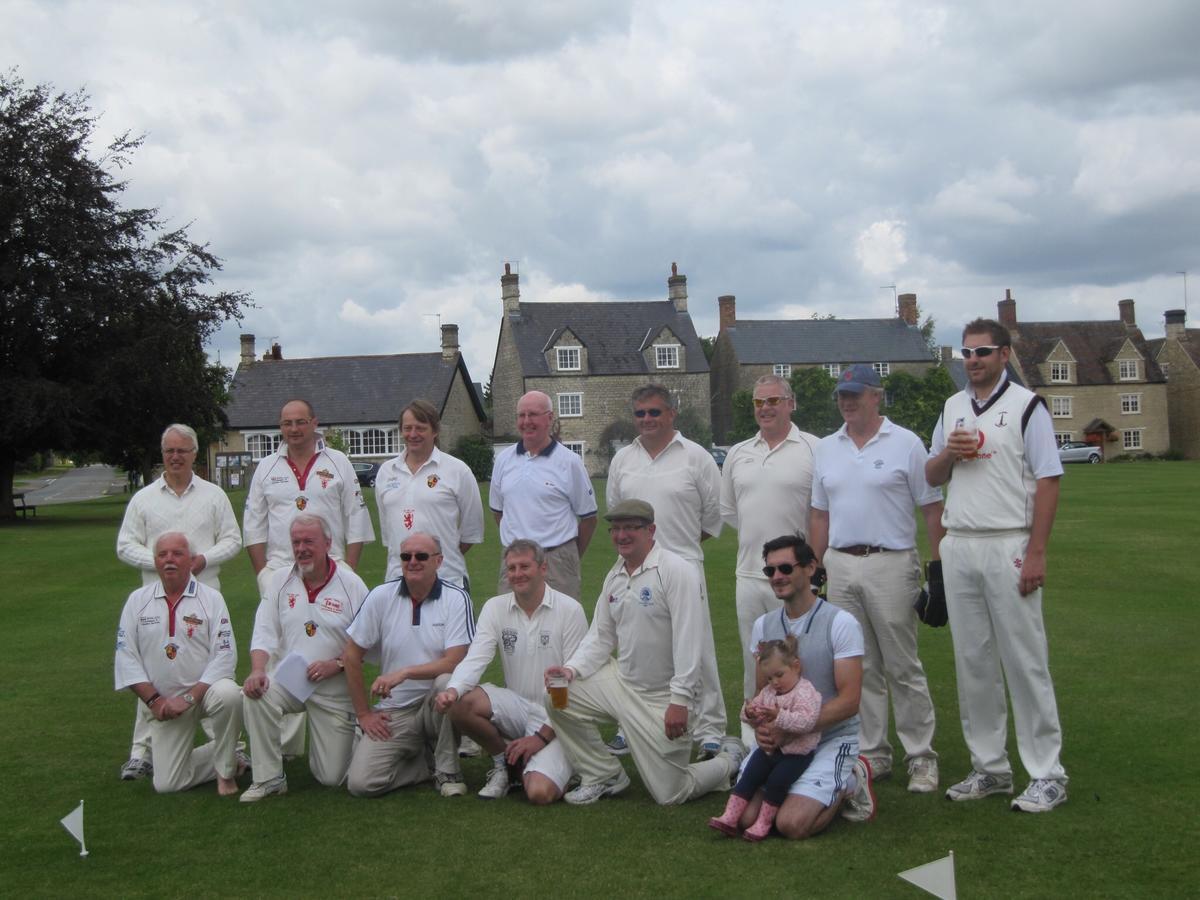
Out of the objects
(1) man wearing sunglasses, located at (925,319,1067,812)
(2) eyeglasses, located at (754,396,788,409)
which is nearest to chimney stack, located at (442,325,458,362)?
(2) eyeglasses, located at (754,396,788,409)

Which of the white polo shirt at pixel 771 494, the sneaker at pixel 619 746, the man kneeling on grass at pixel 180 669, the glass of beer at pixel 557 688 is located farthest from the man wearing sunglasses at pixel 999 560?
the man kneeling on grass at pixel 180 669

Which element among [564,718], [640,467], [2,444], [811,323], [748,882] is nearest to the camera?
[748,882]

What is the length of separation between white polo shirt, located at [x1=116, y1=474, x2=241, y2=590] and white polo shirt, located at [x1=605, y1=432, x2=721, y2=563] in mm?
2670

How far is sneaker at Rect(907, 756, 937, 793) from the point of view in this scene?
6289 millimetres

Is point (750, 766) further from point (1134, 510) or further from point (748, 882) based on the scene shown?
point (1134, 510)

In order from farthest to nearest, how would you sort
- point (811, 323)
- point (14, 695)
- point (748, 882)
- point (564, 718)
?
point (811, 323) < point (14, 695) < point (564, 718) < point (748, 882)

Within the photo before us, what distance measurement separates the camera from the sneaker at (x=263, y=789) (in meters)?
6.58

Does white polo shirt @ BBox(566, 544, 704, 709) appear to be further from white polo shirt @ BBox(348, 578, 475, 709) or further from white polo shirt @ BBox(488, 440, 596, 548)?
white polo shirt @ BBox(488, 440, 596, 548)

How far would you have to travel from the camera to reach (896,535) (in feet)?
21.0

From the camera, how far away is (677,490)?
24.2 ft

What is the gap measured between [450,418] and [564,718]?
61.5 metres

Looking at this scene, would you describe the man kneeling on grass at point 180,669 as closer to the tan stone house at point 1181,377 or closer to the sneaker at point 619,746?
the sneaker at point 619,746

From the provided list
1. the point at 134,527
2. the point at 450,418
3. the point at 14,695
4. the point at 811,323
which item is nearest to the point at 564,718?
the point at 134,527

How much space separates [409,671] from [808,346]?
67052 mm
